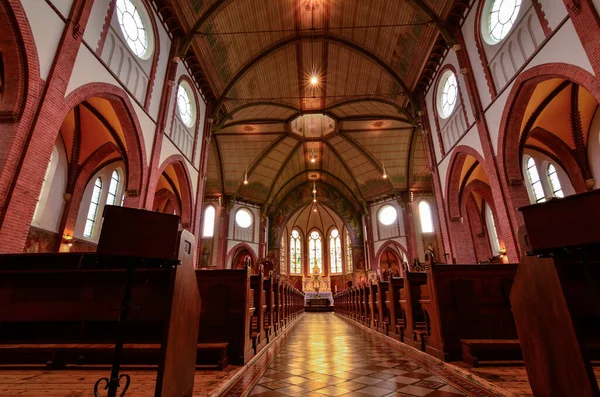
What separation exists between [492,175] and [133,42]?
10.8 meters

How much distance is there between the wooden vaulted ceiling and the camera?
1091 cm

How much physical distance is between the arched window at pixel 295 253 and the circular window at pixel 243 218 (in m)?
8.26

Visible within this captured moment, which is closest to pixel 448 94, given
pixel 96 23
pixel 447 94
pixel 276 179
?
pixel 447 94

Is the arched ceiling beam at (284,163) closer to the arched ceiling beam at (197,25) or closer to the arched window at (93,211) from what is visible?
the arched ceiling beam at (197,25)

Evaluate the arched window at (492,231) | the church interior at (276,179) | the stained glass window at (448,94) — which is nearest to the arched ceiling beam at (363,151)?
the church interior at (276,179)

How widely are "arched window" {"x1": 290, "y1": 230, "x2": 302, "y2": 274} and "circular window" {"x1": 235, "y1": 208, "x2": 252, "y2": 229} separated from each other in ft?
27.1

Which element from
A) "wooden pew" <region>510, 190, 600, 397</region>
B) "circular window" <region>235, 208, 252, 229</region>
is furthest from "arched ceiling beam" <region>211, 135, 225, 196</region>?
"wooden pew" <region>510, 190, 600, 397</region>

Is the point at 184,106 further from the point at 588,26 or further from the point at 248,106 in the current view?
the point at 588,26

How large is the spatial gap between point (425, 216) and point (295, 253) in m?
13.8

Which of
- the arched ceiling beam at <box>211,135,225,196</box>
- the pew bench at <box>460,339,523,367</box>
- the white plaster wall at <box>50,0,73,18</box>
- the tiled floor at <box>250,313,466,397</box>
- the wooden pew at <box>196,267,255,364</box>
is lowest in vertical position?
the tiled floor at <box>250,313,466,397</box>

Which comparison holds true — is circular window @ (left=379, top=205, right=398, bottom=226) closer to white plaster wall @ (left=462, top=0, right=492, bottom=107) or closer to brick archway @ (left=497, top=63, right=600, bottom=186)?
white plaster wall @ (left=462, top=0, right=492, bottom=107)

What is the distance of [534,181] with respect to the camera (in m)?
12.0

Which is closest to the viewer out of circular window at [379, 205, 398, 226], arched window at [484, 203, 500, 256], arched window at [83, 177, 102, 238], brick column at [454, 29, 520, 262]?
brick column at [454, 29, 520, 262]

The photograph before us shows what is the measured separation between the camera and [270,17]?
458 inches
